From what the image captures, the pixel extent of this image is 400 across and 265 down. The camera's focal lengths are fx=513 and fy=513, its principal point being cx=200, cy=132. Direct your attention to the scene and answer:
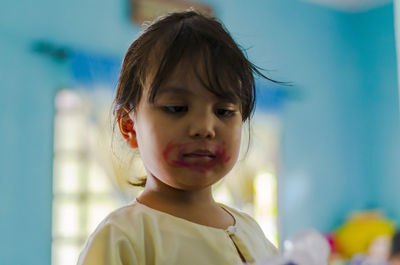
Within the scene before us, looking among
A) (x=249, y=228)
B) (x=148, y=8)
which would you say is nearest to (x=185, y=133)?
(x=249, y=228)

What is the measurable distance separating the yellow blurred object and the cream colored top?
2.98 metres

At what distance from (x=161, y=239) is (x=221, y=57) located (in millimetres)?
263

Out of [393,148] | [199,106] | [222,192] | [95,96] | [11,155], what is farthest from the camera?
[393,148]

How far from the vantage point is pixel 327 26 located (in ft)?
13.3

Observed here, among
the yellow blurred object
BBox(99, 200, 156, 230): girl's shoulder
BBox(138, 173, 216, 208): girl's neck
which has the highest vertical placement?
BBox(138, 173, 216, 208): girl's neck

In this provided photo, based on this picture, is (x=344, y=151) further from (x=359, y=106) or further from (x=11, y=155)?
(x=11, y=155)

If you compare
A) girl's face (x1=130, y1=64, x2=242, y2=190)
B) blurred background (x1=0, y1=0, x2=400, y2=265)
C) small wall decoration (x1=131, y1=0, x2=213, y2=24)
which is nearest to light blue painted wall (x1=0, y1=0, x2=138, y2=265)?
blurred background (x1=0, y1=0, x2=400, y2=265)

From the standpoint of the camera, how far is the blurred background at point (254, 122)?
2.57 m

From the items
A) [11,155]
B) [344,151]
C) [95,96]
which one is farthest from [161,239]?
[344,151]

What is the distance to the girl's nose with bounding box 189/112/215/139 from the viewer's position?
2.18ft

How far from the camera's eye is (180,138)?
0.67m

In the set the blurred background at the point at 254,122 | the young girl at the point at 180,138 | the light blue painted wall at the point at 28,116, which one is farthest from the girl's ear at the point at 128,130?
the light blue painted wall at the point at 28,116

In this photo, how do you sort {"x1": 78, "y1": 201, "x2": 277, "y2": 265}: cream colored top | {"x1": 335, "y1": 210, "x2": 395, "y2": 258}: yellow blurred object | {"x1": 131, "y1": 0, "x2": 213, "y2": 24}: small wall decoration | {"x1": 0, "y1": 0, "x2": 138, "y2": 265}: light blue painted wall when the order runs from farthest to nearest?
{"x1": 335, "y1": 210, "x2": 395, "y2": 258}: yellow blurred object → {"x1": 131, "y1": 0, "x2": 213, "y2": 24}: small wall decoration → {"x1": 0, "y1": 0, "x2": 138, "y2": 265}: light blue painted wall → {"x1": 78, "y1": 201, "x2": 277, "y2": 265}: cream colored top

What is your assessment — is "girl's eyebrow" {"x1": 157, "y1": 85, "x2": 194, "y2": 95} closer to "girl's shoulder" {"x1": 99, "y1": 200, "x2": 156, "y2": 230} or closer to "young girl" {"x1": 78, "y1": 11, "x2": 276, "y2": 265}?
"young girl" {"x1": 78, "y1": 11, "x2": 276, "y2": 265}
